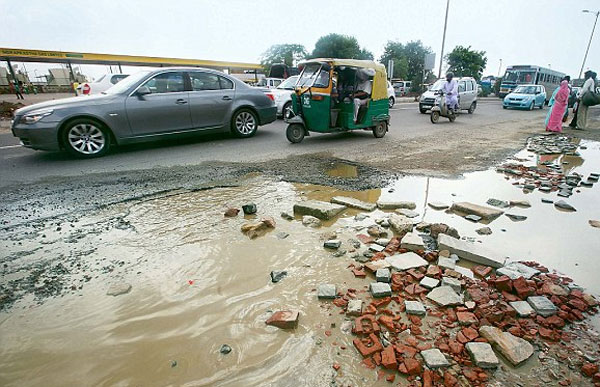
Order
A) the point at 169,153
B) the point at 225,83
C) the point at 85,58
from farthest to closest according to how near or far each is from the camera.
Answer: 1. the point at 85,58
2. the point at 225,83
3. the point at 169,153

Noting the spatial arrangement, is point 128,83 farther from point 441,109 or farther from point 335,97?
point 441,109

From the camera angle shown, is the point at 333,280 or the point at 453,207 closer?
the point at 333,280

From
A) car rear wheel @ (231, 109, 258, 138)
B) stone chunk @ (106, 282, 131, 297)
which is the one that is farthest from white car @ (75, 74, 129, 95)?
stone chunk @ (106, 282, 131, 297)

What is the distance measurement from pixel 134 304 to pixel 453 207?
355cm

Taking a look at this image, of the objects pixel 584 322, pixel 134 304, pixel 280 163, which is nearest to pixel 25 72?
pixel 280 163

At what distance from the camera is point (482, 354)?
176 centimetres

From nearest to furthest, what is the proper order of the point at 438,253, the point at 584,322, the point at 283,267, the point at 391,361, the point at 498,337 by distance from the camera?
the point at 391,361 < the point at 498,337 < the point at 584,322 < the point at 283,267 < the point at 438,253

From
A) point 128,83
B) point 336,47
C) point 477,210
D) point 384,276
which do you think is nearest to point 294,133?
point 128,83

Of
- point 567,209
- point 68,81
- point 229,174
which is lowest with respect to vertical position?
point 567,209

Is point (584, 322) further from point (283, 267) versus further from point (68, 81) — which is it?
point (68, 81)

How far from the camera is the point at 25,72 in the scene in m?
30.3

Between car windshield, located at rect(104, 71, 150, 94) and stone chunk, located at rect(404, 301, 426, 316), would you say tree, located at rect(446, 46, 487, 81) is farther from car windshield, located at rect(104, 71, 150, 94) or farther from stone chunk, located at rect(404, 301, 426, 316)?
stone chunk, located at rect(404, 301, 426, 316)

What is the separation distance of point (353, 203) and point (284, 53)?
44259 mm

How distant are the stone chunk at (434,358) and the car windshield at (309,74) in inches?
255
